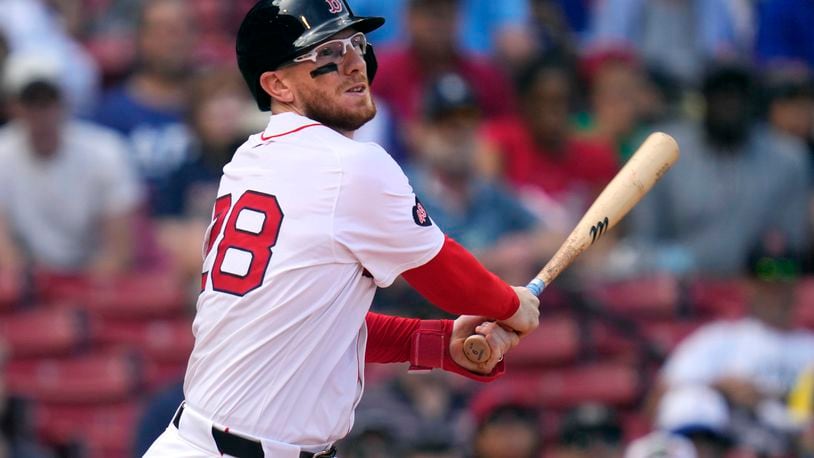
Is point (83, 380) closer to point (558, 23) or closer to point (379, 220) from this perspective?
point (379, 220)

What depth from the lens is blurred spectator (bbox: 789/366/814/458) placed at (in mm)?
6688

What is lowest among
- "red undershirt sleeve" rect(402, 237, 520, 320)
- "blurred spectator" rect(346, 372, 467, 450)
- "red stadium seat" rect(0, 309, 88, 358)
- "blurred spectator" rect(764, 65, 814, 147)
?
"red stadium seat" rect(0, 309, 88, 358)

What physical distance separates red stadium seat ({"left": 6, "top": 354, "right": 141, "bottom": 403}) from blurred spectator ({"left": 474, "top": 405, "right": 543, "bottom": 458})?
1.78 meters

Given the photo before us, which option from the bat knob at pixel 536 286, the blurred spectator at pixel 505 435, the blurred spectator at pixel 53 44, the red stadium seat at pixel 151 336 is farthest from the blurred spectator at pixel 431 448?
the blurred spectator at pixel 53 44

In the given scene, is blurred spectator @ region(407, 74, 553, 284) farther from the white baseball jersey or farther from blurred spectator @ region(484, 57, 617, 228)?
the white baseball jersey

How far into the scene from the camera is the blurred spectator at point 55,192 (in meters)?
8.00

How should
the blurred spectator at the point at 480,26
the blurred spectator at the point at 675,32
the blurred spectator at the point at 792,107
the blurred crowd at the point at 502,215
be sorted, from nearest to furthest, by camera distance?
the blurred crowd at the point at 502,215 < the blurred spectator at the point at 792,107 < the blurred spectator at the point at 480,26 < the blurred spectator at the point at 675,32

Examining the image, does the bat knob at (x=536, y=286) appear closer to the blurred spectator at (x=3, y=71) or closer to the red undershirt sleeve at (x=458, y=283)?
the red undershirt sleeve at (x=458, y=283)

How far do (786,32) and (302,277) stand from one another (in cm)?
721

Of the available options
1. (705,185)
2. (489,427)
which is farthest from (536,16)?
(489,427)

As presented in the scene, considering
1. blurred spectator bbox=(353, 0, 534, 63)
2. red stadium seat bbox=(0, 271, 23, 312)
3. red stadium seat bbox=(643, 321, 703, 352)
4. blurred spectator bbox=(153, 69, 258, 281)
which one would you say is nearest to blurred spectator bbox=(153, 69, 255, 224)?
blurred spectator bbox=(153, 69, 258, 281)

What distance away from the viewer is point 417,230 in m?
3.73

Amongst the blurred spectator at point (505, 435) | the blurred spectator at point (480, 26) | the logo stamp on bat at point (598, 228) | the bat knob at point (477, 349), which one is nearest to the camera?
the bat knob at point (477, 349)

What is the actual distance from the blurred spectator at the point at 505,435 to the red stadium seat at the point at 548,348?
81 cm
